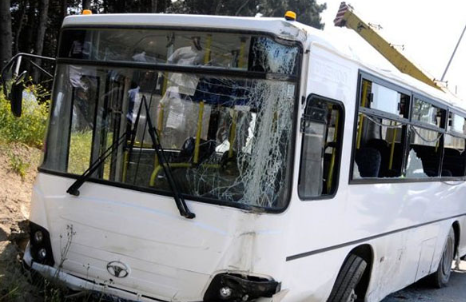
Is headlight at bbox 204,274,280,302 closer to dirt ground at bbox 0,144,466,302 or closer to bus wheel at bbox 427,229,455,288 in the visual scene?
dirt ground at bbox 0,144,466,302

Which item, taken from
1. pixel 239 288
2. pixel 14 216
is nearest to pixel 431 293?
pixel 239 288

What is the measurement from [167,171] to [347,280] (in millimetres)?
2044

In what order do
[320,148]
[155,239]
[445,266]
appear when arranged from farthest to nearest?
1. [445,266]
2. [320,148]
3. [155,239]

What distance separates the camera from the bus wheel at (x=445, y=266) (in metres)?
8.20

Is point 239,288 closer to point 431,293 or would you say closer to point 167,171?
point 167,171

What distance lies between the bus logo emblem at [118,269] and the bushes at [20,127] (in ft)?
17.2

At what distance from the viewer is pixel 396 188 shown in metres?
5.77

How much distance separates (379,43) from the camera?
11.8 meters

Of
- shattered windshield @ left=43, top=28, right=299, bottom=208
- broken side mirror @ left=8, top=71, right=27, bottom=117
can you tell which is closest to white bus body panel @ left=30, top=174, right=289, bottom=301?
shattered windshield @ left=43, top=28, right=299, bottom=208

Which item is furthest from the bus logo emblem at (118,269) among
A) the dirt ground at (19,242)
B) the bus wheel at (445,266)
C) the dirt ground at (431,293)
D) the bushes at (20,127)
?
the bus wheel at (445,266)

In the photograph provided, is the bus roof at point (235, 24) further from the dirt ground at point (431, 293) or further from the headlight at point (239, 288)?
the dirt ground at point (431, 293)

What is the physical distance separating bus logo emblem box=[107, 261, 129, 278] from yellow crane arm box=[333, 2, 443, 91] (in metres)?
7.25

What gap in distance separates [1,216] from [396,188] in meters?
4.79

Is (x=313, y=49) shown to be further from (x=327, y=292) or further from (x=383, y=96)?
(x=327, y=292)
